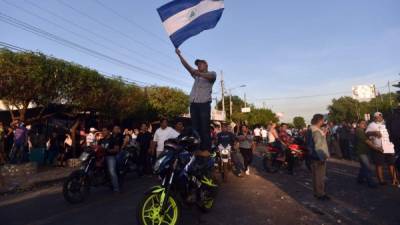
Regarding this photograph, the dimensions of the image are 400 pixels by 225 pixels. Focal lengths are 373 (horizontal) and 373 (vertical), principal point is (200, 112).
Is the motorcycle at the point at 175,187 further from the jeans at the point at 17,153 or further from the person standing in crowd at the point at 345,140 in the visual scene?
the person standing in crowd at the point at 345,140

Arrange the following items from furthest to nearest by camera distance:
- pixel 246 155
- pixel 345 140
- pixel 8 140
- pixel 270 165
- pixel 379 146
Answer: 1. pixel 345 140
2. pixel 8 140
3. pixel 270 165
4. pixel 246 155
5. pixel 379 146

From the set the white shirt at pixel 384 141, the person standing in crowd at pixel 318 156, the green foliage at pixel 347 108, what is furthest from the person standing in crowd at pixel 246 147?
the green foliage at pixel 347 108

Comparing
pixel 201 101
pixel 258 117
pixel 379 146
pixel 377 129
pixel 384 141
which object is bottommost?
pixel 379 146

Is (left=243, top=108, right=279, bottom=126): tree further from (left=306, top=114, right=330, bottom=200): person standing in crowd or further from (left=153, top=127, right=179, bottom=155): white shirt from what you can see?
(left=306, top=114, right=330, bottom=200): person standing in crowd

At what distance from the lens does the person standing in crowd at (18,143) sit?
1526cm

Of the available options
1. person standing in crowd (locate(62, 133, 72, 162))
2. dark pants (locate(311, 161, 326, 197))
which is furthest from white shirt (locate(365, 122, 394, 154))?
person standing in crowd (locate(62, 133, 72, 162))

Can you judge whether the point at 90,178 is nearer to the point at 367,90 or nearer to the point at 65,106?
the point at 65,106

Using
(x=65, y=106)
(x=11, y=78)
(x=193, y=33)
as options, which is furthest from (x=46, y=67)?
(x=193, y=33)

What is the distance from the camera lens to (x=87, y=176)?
809 centimetres

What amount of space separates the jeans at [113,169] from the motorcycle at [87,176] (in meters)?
0.11

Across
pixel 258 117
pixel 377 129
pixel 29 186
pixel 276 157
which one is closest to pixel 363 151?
pixel 377 129

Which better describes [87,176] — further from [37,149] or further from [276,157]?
[37,149]

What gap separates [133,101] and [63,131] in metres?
5.12

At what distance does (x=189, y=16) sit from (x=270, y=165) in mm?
8302
